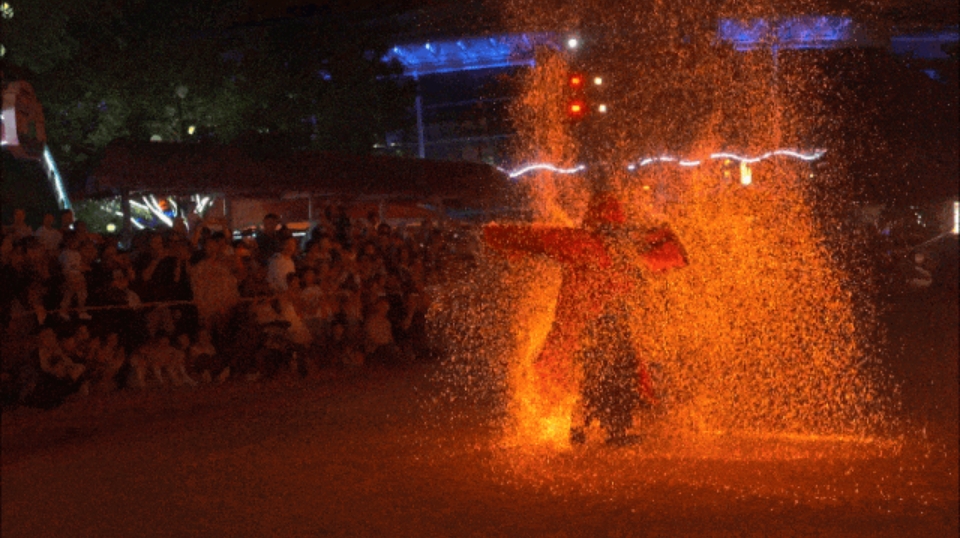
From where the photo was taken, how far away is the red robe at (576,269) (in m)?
9.06

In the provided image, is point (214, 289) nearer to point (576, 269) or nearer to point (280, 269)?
point (280, 269)

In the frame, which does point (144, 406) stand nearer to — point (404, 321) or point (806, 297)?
point (404, 321)

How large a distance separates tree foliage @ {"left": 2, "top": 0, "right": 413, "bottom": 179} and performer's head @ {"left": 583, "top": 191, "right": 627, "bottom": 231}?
11.6m

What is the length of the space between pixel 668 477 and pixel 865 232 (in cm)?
2443

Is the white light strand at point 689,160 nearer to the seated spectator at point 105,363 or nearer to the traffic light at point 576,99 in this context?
the traffic light at point 576,99

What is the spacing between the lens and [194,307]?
13.1 metres

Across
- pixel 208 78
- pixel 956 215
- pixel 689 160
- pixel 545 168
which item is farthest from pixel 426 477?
pixel 956 215

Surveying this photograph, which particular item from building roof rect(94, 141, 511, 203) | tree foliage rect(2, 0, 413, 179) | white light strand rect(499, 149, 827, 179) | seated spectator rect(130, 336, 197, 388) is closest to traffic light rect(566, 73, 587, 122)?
seated spectator rect(130, 336, 197, 388)

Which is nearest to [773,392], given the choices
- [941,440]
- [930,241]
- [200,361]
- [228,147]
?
[941,440]

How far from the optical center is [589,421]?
909 centimetres

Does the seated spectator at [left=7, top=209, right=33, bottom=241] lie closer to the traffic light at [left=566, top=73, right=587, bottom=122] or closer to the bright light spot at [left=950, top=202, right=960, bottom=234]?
the traffic light at [left=566, top=73, right=587, bottom=122]

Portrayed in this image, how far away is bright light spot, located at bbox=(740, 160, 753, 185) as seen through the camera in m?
28.4

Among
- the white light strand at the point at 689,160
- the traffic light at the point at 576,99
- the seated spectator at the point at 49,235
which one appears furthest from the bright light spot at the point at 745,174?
the seated spectator at the point at 49,235

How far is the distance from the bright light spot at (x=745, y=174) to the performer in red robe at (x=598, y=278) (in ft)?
64.1
